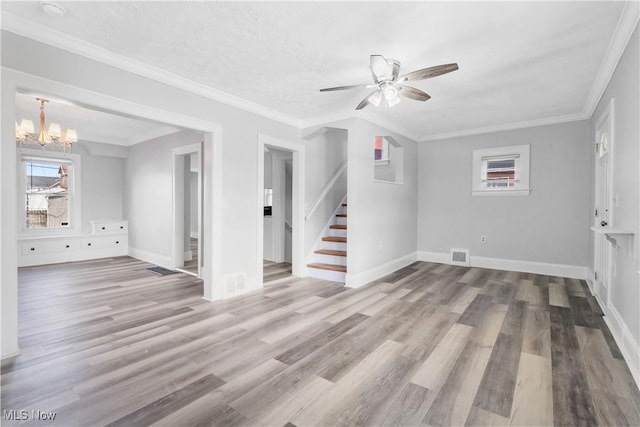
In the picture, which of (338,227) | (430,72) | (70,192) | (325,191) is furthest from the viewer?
(70,192)

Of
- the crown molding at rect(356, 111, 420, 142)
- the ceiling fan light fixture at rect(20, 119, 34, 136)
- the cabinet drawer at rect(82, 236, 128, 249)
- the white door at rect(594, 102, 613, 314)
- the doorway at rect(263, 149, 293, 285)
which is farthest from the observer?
the cabinet drawer at rect(82, 236, 128, 249)

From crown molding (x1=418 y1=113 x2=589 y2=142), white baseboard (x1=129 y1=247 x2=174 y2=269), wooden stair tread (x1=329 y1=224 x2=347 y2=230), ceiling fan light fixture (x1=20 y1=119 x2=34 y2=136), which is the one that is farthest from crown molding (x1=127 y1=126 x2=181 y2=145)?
crown molding (x1=418 y1=113 x2=589 y2=142)

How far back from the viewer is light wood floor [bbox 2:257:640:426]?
1.71 meters

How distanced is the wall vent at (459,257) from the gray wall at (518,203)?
119 millimetres

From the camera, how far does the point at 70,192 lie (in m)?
6.36

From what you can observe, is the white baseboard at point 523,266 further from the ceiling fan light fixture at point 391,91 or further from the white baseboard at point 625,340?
the ceiling fan light fixture at point 391,91

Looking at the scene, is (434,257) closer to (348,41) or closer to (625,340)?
(625,340)

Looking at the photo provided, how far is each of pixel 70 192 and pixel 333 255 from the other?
5853 millimetres

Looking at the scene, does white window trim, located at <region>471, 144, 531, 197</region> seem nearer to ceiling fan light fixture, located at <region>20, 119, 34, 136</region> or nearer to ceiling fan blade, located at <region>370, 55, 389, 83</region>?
ceiling fan blade, located at <region>370, 55, 389, 83</region>

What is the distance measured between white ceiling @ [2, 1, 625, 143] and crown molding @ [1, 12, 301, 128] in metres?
0.04

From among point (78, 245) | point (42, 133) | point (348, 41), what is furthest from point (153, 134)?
point (348, 41)

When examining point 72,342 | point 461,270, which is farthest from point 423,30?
point 461,270

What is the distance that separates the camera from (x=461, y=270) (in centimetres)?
531

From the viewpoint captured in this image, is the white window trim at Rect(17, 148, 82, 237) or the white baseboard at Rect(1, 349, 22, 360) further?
the white window trim at Rect(17, 148, 82, 237)
